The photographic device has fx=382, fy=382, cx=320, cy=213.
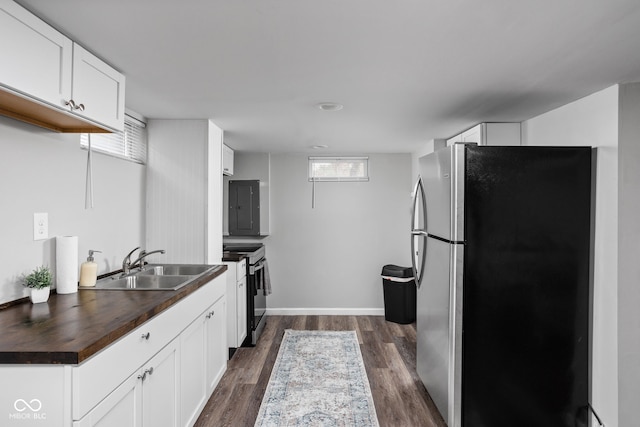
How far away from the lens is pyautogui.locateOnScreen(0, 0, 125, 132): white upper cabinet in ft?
4.71

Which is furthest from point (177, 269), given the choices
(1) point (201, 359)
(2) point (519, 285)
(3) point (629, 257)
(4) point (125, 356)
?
(3) point (629, 257)

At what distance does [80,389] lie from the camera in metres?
1.31

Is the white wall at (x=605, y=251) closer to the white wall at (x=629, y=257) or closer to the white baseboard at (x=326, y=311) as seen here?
the white wall at (x=629, y=257)

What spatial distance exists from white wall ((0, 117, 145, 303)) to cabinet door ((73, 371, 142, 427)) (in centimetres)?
82

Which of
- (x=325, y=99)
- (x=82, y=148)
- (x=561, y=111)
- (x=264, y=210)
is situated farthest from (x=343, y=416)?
(x=264, y=210)

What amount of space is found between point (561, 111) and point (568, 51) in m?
1.16

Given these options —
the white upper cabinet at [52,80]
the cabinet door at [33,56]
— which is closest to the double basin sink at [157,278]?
the white upper cabinet at [52,80]

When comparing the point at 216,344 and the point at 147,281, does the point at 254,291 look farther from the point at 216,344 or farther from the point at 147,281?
the point at 147,281

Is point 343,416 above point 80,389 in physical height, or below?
below

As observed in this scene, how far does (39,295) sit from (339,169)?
3.89m

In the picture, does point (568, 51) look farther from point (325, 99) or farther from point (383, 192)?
point (383, 192)

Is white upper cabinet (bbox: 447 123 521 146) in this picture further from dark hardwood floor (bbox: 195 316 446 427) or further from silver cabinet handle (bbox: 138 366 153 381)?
silver cabinet handle (bbox: 138 366 153 381)

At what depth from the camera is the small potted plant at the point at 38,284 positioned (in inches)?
75.9

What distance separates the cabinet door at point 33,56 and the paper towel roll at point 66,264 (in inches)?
33.3
